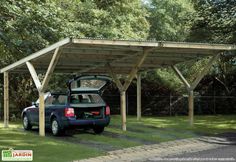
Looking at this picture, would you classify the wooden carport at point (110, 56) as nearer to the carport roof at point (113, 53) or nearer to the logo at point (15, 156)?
the carport roof at point (113, 53)

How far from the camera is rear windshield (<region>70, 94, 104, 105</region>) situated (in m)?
17.0

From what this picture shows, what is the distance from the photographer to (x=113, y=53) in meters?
18.1

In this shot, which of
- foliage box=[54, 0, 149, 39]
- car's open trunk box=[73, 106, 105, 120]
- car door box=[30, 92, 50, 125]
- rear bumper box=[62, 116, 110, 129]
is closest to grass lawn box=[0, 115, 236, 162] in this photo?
rear bumper box=[62, 116, 110, 129]

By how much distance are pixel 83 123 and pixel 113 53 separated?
10.1 ft

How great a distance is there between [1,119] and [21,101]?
170 cm

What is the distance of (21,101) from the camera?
93.8ft

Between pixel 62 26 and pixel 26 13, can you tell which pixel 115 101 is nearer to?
pixel 62 26

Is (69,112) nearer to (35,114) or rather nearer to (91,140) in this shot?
(91,140)

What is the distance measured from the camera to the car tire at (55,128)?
17078mm

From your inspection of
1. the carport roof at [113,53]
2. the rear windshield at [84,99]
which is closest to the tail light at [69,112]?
the rear windshield at [84,99]

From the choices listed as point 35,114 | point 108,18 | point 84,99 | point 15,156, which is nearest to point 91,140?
point 84,99

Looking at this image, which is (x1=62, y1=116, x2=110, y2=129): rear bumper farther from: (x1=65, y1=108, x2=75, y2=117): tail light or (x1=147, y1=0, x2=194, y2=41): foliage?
(x1=147, y1=0, x2=194, y2=41): foliage

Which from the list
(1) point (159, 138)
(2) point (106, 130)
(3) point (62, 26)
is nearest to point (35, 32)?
(3) point (62, 26)

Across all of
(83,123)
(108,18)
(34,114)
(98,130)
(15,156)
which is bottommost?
(15,156)
